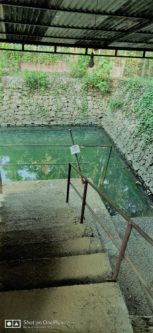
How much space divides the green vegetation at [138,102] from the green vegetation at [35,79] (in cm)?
372

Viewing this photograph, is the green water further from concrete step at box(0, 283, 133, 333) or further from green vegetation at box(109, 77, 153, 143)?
concrete step at box(0, 283, 133, 333)

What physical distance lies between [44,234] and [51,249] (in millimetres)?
499

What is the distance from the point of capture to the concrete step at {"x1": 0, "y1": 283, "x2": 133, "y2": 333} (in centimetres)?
198

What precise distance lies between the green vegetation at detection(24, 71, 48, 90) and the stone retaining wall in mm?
237

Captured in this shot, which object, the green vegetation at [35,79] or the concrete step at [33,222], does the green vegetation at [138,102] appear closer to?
the green vegetation at [35,79]

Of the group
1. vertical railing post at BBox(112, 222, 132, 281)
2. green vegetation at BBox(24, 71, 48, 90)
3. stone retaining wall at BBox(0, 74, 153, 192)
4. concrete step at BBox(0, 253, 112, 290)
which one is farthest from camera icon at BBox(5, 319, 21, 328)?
green vegetation at BBox(24, 71, 48, 90)

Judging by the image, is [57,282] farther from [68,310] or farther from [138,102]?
[138,102]

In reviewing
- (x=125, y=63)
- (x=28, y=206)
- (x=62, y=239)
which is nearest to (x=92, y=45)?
(x=28, y=206)

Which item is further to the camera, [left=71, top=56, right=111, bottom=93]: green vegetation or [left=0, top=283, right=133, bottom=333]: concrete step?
[left=71, top=56, right=111, bottom=93]: green vegetation

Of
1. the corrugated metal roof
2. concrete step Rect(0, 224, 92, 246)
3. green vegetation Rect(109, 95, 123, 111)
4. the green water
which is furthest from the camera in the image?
green vegetation Rect(109, 95, 123, 111)

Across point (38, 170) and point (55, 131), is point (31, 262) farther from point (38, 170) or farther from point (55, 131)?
point (55, 131)

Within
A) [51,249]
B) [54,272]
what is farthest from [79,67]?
[54,272]

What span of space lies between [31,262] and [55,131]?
448 inches

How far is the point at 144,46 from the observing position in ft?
19.9
